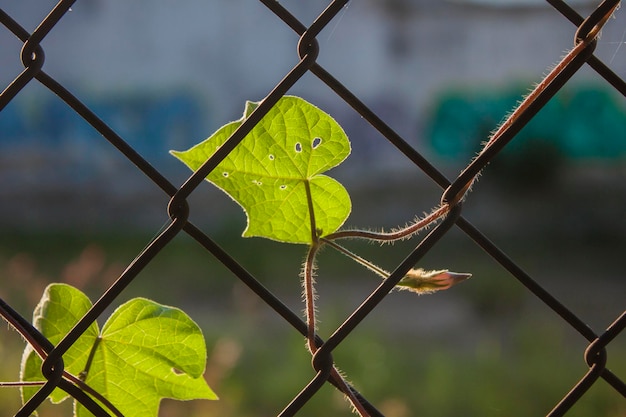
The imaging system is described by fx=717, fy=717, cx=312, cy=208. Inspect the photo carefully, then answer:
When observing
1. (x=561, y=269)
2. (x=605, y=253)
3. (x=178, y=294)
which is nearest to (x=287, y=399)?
(x=178, y=294)

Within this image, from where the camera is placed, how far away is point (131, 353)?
0.42 m

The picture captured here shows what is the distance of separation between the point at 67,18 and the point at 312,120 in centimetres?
633

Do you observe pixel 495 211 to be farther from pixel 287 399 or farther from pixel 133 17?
pixel 287 399

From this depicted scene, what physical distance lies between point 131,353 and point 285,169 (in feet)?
0.47

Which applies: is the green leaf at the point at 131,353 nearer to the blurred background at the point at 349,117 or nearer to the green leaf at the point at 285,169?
the green leaf at the point at 285,169

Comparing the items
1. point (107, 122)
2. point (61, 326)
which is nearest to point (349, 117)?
point (107, 122)

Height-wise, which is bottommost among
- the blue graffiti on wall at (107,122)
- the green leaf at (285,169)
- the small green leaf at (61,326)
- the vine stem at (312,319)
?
the blue graffiti on wall at (107,122)

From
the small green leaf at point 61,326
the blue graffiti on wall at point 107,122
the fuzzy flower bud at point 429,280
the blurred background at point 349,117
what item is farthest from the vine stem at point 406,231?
the blue graffiti on wall at point 107,122

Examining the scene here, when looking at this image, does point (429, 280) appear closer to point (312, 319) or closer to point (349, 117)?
point (312, 319)

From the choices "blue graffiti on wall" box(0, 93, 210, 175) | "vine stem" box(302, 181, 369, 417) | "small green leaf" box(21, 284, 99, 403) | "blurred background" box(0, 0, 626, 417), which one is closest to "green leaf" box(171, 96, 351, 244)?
"vine stem" box(302, 181, 369, 417)

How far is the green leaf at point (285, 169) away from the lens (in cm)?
38

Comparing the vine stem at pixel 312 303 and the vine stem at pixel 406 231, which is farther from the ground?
the vine stem at pixel 406 231

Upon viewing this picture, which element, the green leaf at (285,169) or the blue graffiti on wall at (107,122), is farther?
the blue graffiti on wall at (107,122)

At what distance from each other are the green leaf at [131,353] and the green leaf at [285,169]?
0.24 feet
